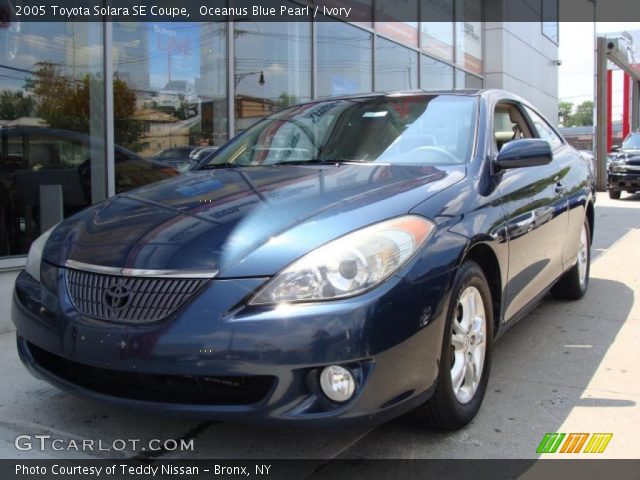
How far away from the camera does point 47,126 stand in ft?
18.9

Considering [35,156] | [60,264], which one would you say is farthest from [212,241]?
[35,156]

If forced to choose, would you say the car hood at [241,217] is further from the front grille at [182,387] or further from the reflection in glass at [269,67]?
the reflection in glass at [269,67]

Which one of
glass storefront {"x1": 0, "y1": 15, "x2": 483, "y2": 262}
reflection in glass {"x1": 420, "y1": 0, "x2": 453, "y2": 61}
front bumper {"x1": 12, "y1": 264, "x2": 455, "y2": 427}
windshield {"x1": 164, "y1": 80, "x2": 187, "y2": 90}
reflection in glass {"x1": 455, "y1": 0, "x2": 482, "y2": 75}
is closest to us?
front bumper {"x1": 12, "y1": 264, "x2": 455, "y2": 427}

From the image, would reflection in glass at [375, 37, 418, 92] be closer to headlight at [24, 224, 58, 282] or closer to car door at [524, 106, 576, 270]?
car door at [524, 106, 576, 270]

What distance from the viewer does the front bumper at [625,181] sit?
14.7 metres

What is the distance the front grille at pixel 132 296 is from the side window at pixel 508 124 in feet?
7.36

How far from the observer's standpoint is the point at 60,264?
2723 mm

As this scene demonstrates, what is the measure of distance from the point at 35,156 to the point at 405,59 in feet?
26.1

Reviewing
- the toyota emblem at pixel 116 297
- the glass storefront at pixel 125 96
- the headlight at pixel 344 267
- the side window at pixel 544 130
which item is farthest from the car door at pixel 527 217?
the glass storefront at pixel 125 96

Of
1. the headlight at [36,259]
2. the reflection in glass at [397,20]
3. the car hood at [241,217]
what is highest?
the reflection in glass at [397,20]

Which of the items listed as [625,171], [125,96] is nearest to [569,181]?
[125,96]

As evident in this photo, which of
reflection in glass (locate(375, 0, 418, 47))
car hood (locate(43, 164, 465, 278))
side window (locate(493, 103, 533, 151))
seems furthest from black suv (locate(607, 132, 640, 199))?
car hood (locate(43, 164, 465, 278))

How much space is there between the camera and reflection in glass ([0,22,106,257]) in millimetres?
5398

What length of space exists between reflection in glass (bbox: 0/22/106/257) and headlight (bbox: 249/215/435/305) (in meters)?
3.73
